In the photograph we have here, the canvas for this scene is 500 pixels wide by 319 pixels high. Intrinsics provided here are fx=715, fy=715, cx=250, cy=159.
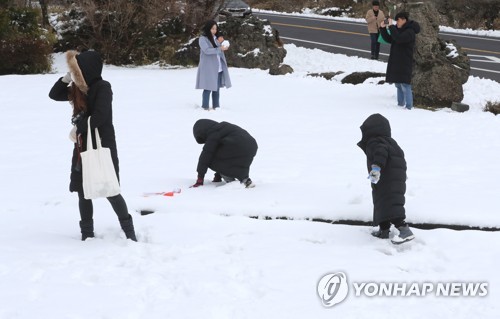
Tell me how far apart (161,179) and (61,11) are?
1342 cm

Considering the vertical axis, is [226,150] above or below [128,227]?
above

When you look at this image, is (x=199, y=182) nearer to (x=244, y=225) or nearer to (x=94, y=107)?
(x=244, y=225)

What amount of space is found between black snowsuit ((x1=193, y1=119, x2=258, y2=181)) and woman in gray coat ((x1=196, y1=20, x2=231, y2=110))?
15.0 ft

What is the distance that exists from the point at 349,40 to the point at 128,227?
752 inches

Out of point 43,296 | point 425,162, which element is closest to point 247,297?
point 43,296

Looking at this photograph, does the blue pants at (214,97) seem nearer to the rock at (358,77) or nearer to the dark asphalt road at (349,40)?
the rock at (358,77)

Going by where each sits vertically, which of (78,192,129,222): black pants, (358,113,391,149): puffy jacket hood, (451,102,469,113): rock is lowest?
(451,102,469,113): rock

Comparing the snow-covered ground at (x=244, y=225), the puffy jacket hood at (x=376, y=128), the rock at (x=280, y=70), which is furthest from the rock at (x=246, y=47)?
→ the puffy jacket hood at (x=376, y=128)

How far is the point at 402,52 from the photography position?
39.9ft

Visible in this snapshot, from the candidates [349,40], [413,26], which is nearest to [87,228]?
[413,26]

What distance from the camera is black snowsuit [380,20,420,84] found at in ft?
39.5

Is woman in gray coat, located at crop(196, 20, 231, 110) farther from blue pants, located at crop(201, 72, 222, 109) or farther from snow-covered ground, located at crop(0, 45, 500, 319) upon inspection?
snow-covered ground, located at crop(0, 45, 500, 319)

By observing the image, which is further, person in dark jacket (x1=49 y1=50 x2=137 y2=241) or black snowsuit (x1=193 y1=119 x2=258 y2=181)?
black snowsuit (x1=193 y1=119 x2=258 y2=181)

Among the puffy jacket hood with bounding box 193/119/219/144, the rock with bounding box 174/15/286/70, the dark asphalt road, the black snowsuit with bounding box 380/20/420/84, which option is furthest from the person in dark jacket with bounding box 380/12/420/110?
the puffy jacket hood with bounding box 193/119/219/144
